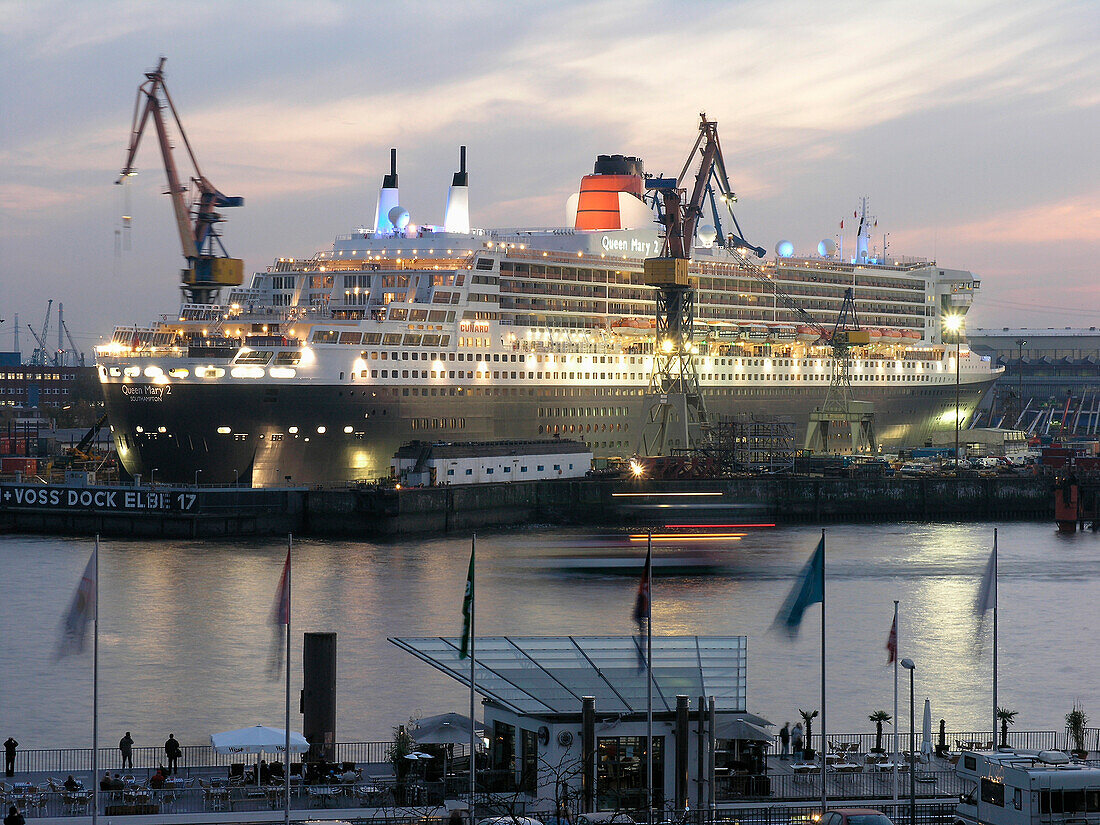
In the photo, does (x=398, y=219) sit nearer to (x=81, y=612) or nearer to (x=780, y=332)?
(x=780, y=332)

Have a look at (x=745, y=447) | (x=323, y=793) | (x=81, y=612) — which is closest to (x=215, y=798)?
(x=323, y=793)

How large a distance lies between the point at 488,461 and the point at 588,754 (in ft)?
115

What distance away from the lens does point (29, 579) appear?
36.7 m

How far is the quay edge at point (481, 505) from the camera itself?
46031 millimetres

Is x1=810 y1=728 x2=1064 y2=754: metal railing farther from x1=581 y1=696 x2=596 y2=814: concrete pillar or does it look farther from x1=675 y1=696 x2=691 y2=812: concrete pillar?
x1=581 y1=696 x2=596 y2=814: concrete pillar

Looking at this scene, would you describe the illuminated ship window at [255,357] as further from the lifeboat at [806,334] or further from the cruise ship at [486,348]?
the lifeboat at [806,334]

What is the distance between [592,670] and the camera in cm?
1742

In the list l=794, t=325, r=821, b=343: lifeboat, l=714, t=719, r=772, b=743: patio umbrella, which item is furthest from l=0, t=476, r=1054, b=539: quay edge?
l=714, t=719, r=772, b=743: patio umbrella

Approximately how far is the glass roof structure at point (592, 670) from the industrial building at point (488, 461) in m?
29.8

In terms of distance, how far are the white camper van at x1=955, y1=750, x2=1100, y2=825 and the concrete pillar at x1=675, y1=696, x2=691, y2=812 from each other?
9.58 feet

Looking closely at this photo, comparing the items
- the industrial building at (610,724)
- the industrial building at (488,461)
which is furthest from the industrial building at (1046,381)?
the industrial building at (610,724)

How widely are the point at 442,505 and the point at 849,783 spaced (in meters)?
30.8

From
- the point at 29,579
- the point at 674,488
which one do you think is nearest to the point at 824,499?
the point at 674,488

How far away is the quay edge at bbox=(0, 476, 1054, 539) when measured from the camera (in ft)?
151
